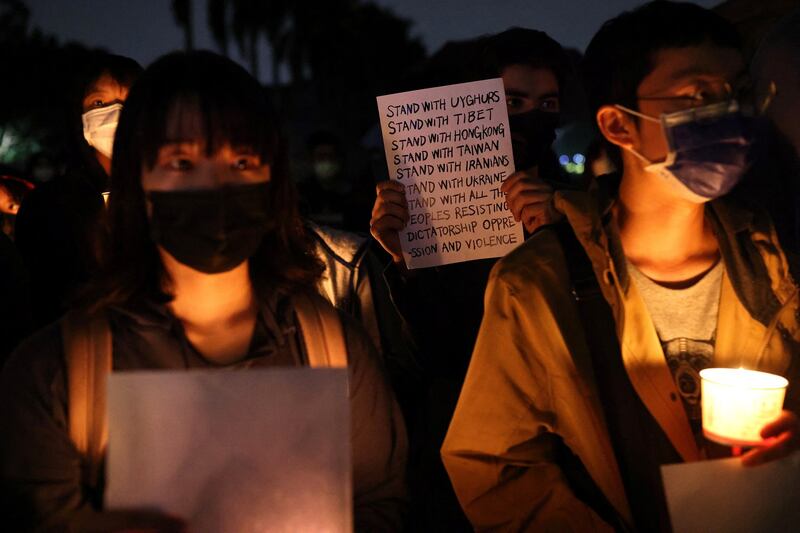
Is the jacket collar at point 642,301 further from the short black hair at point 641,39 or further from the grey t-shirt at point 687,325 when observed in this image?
the short black hair at point 641,39

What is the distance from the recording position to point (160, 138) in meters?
2.17

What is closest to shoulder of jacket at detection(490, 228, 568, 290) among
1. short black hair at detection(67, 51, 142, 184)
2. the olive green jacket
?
the olive green jacket

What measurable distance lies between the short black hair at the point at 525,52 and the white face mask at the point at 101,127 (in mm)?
1781

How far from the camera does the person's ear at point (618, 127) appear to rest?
2625 millimetres

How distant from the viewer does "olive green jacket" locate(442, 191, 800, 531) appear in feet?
7.78

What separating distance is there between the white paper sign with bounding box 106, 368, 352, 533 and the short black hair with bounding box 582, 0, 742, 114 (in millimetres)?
1472

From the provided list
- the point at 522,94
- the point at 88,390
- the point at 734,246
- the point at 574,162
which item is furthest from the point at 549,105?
the point at 574,162

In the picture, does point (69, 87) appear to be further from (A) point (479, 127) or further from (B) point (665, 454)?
(B) point (665, 454)

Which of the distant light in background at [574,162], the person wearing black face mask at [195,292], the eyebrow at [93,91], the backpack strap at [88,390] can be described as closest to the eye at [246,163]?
the person wearing black face mask at [195,292]

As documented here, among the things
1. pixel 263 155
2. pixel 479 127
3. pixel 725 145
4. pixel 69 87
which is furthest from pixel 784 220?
pixel 69 87

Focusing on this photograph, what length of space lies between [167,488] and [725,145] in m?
1.94

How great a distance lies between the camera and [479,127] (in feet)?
10.6

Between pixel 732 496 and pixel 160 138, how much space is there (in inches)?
73.0

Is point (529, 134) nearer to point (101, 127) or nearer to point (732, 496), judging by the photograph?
point (732, 496)
